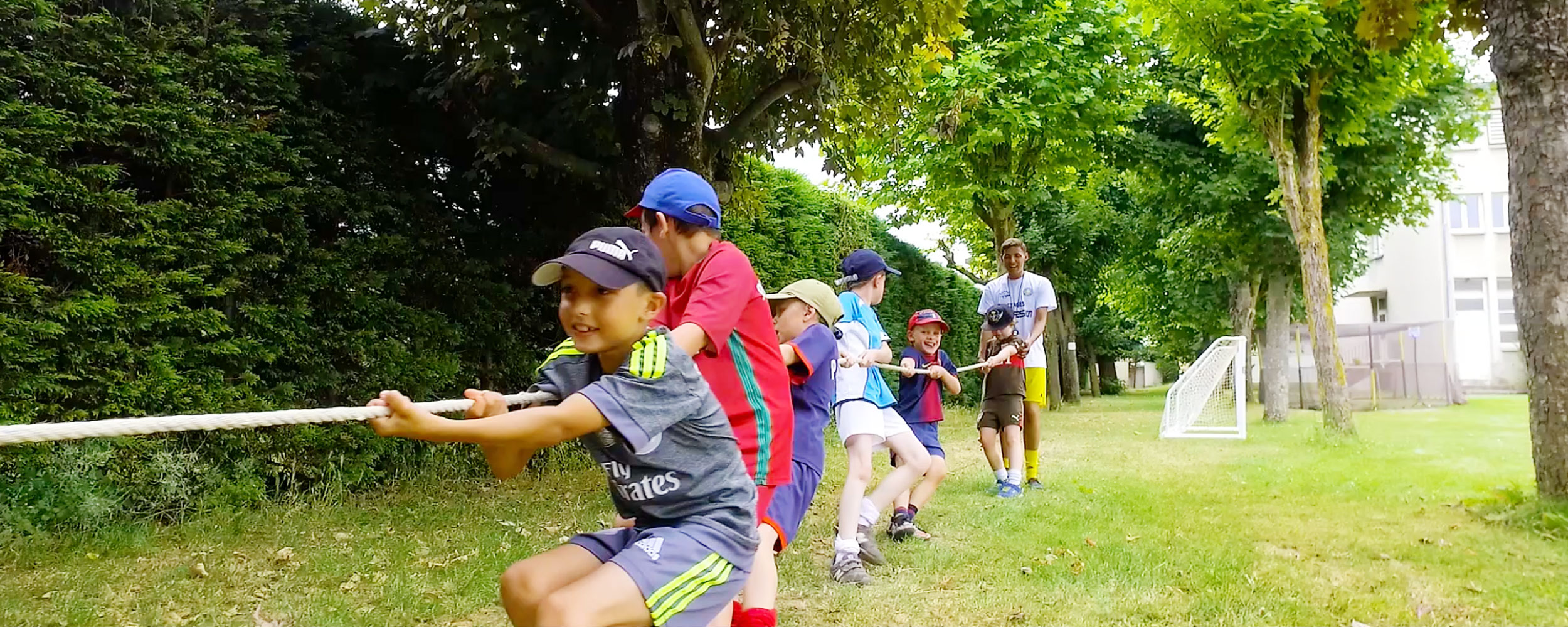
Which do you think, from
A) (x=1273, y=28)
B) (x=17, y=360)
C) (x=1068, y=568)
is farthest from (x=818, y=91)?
(x=1273, y=28)

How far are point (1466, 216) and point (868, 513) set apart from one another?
34.6 meters

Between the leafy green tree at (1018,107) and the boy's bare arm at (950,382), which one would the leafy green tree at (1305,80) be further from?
the boy's bare arm at (950,382)

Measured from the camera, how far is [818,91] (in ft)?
23.2

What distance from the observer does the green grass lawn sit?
385cm

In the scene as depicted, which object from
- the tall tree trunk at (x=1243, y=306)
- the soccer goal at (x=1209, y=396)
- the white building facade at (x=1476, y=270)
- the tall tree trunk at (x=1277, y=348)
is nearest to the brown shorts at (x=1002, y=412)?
the soccer goal at (x=1209, y=396)

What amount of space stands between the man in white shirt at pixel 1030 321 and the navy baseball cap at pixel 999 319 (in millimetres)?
116

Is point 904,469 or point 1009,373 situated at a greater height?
point 1009,373

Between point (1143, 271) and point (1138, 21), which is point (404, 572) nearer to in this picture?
point (1138, 21)

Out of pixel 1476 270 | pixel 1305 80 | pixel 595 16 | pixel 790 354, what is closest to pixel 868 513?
pixel 790 354

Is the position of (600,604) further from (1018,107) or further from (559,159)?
(1018,107)

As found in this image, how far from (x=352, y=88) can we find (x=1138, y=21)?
13043mm

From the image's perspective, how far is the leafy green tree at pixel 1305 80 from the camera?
11062mm

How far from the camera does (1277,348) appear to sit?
16.9 meters

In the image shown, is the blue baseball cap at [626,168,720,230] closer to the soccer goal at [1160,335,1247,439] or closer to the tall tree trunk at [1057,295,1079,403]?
the soccer goal at [1160,335,1247,439]
